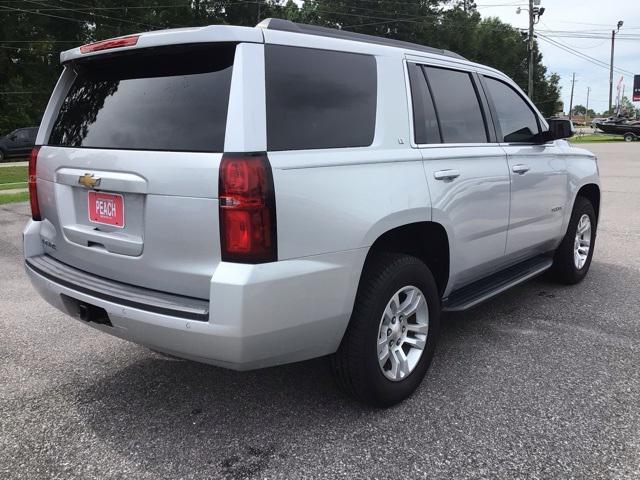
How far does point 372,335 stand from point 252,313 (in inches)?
29.1

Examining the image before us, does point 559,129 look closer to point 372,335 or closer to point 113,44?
point 372,335

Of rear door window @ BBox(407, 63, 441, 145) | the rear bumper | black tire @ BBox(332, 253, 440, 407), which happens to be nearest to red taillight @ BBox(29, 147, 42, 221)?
the rear bumper

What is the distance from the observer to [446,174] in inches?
130

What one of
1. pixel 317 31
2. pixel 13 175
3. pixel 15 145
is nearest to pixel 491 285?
pixel 317 31

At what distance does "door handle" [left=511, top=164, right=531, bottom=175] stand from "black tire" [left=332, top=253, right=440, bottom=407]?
4.46 feet

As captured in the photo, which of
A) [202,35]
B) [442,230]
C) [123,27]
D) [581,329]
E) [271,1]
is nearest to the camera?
[202,35]

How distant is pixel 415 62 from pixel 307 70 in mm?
939

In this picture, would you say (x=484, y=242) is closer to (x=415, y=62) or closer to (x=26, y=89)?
(x=415, y=62)

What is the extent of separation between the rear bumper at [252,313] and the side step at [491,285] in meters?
1.14

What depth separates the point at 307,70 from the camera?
270cm

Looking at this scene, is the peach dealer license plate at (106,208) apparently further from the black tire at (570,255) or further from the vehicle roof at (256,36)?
the black tire at (570,255)

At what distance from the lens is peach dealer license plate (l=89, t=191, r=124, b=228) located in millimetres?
2730

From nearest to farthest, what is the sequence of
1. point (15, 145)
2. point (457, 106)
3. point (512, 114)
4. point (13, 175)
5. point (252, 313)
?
1. point (252, 313)
2. point (457, 106)
3. point (512, 114)
4. point (13, 175)
5. point (15, 145)

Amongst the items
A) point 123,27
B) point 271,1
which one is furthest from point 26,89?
point 271,1
